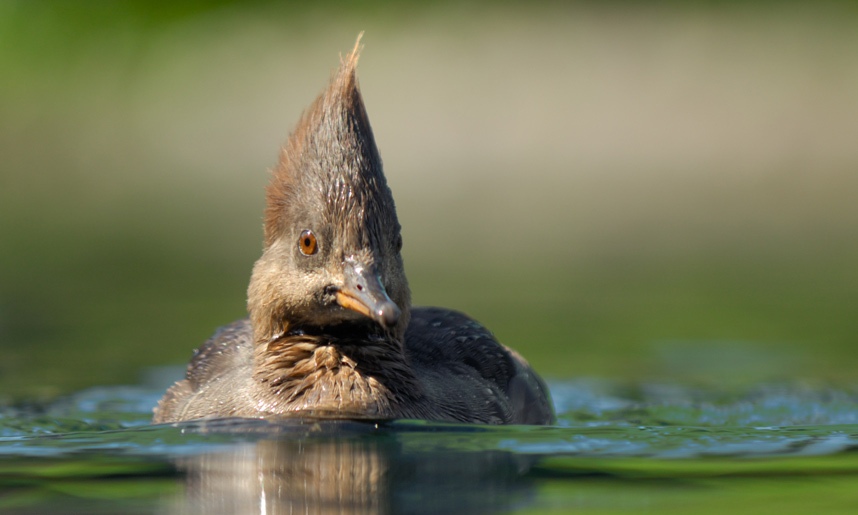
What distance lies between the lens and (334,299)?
6805mm

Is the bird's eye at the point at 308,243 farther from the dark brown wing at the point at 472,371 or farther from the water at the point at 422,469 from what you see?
the dark brown wing at the point at 472,371

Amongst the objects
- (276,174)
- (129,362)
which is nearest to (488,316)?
(129,362)

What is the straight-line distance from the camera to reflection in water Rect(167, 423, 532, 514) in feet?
17.6

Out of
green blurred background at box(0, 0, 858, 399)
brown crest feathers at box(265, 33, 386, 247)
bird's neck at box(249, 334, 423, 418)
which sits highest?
green blurred background at box(0, 0, 858, 399)

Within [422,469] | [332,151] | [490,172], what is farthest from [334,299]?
[490,172]

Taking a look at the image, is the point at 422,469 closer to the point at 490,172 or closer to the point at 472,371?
the point at 472,371

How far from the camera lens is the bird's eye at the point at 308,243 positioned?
6875mm

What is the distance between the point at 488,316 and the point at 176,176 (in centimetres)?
1601

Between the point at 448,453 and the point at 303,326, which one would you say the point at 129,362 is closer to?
the point at 303,326

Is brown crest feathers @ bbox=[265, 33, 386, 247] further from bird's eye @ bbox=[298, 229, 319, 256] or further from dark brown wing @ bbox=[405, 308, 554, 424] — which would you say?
dark brown wing @ bbox=[405, 308, 554, 424]

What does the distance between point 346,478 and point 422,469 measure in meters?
0.36

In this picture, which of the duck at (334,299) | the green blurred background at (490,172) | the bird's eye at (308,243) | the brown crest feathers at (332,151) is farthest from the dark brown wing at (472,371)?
the green blurred background at (490,172)

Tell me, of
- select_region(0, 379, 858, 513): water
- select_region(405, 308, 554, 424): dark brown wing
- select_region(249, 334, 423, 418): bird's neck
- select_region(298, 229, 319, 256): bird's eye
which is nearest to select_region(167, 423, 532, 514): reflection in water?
select_region(0, 379, 858, 513): water

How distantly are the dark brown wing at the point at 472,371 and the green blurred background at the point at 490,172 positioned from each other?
190cm
